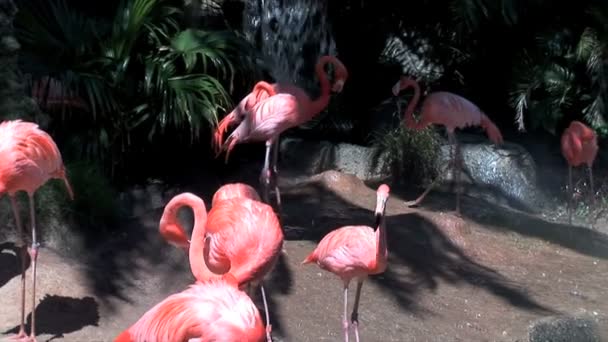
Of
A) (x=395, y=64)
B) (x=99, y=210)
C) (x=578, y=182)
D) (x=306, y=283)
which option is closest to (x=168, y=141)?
(x=99, y=210)

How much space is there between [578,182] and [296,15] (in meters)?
3.19

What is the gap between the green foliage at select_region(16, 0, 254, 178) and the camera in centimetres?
753

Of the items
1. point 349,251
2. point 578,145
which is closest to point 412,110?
point 578,145

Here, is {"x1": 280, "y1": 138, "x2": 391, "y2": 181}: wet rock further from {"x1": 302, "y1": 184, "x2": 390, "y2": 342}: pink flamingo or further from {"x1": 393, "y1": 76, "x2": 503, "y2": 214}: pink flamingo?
{"x1": 302, "y1": 184, "x2": 390, "y2": 342}: pink flamingo

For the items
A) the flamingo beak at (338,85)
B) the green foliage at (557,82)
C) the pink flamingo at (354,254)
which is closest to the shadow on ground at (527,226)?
the flamingo beak at (338,85)

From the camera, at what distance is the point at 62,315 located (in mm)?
5652

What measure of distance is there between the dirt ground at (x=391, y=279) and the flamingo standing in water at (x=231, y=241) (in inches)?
31.5

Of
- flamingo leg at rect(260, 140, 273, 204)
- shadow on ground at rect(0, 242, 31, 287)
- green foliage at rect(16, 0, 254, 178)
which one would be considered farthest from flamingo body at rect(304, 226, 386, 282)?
green foliage at rect(16, 0, 254, 178)

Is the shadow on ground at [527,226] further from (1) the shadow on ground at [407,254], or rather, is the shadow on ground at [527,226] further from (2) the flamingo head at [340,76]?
(2) the flamingo head at [340,76]

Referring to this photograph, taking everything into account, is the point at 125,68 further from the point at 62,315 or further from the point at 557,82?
the point at 557,82

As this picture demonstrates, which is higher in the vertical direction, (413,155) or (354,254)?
(354,254)

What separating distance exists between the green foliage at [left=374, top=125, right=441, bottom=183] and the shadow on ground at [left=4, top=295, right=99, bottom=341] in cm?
380

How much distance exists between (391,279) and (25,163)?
252 cm

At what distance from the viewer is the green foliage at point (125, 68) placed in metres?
7.53
